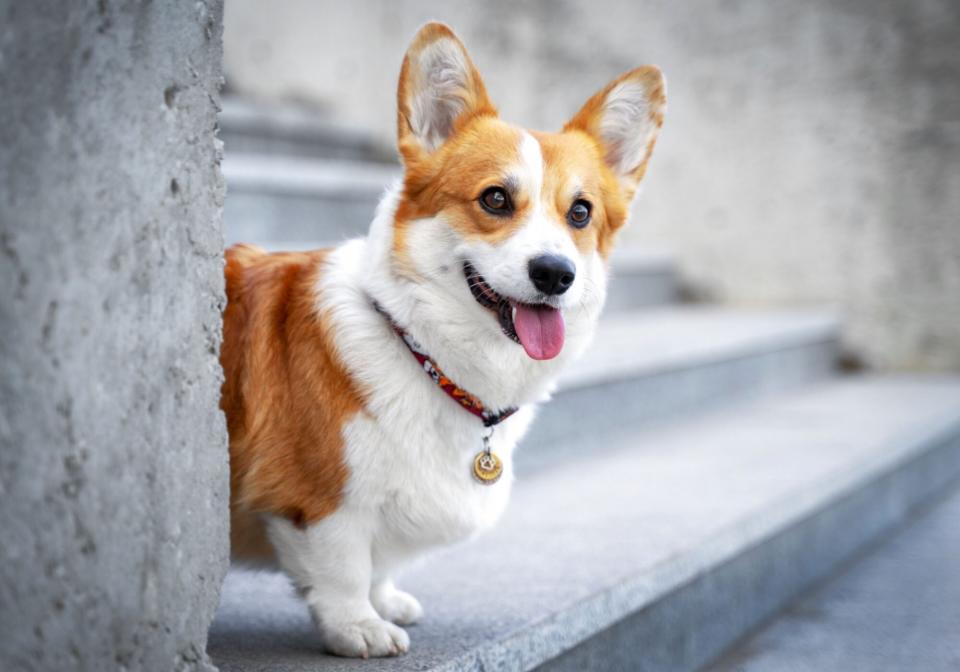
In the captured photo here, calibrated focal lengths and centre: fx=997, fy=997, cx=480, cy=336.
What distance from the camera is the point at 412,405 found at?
4.02ft

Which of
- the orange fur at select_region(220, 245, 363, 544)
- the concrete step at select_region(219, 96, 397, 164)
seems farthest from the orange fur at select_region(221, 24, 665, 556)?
the concrete step at select_region(219, 96, 397, 164)

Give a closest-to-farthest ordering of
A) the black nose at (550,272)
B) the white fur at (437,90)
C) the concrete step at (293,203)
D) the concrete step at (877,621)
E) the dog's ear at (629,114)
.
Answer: the black nose at (550,272) < the white fur at (437,90) < the dog's ear at (629,114) < the concrete step at (877,621) < the concrete step at (293,203)

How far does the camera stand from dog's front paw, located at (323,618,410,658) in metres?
1.21

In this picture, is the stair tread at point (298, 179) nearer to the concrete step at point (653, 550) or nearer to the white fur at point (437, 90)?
the concrete step at point (653, 550)

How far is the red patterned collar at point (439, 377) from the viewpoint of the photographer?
1247mm

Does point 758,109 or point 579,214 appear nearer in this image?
point 579,214

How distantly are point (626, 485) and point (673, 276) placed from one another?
83.6 inches

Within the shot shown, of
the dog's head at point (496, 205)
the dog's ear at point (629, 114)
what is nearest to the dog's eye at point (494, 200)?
the dog's head at point (496, 205)

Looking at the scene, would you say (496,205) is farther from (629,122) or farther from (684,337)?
(684,337)

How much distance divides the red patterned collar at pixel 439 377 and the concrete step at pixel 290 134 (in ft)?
7.18

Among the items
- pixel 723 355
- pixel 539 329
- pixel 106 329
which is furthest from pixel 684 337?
pixel 106 329

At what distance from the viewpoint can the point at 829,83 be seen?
3910 mm

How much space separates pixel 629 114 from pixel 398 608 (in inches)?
30.4

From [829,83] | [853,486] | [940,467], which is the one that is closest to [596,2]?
[829,83]
